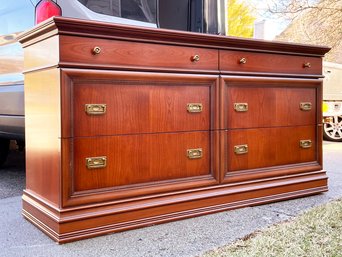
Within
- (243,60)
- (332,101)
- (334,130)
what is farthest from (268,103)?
(334,130)

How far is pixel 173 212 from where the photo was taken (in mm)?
2025

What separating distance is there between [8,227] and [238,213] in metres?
1.21

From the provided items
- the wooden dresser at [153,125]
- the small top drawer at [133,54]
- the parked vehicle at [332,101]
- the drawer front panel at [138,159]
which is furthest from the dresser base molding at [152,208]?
the parked vehicle at [332,101]

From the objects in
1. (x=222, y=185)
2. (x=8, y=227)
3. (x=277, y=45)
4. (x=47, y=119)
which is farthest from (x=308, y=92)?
(x=8, y=227)

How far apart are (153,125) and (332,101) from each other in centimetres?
448

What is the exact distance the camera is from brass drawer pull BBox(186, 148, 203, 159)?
2125 millimetres

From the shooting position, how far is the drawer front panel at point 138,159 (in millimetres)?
1788

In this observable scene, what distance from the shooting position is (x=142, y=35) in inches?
75.7

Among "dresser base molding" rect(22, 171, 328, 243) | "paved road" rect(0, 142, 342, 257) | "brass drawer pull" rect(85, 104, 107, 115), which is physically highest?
"brass drawer pull" rect(85, 104, 107, 115)

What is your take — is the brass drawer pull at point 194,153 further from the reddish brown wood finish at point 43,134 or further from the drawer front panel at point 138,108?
the reddish brown wood finish at point 43,134

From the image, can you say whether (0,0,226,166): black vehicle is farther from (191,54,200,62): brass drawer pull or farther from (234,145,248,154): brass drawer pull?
(234,145,248,154): brass drawer pull

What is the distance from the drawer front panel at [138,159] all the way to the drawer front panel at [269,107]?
26 cm

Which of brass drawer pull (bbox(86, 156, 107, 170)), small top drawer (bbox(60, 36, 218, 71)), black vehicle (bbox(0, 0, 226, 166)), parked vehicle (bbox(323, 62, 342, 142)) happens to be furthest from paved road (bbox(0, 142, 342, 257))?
parked vehicle (bbox(323, 62, 342, 142))

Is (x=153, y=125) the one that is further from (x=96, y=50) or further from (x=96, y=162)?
(x=96, y=50)
